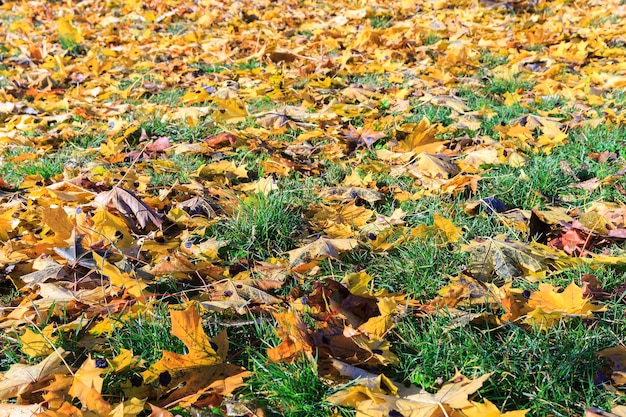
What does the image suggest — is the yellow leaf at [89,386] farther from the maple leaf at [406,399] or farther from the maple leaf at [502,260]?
the maple leaf at [502,260]

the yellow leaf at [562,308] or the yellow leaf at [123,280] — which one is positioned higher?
the yellow leaf at [123,280]

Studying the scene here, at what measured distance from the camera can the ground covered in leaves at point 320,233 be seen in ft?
4.57

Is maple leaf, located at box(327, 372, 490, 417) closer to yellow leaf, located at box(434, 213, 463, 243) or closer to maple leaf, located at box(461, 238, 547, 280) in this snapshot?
maple leaf, located at box(461, 238, 547, 280)

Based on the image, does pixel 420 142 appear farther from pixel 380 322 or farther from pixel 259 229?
pixel 380 322

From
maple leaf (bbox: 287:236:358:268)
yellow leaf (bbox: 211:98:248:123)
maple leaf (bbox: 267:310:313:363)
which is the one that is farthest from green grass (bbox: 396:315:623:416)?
yellow leaf (bbox: 211:98:248:123)

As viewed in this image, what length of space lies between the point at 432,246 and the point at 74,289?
1.20m

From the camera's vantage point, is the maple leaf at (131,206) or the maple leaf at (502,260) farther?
the maple leaf at (131,206)

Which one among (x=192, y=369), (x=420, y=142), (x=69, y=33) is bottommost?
(x=420, y=142)

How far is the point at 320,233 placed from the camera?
7.02 feet

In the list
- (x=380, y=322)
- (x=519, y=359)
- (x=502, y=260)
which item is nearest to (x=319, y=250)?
(x=380, y=322)

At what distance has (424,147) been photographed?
277 cm

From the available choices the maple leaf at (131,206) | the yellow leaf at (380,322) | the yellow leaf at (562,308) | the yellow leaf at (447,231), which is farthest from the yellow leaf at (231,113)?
the yellow leaf at (562,308)

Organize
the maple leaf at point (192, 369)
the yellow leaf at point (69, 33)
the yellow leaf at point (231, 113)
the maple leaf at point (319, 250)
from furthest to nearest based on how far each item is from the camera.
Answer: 1. the yellow leaf at point (69, 33)
2. the yellow leaf at point (231, 113)
3. the maple leaf at point (319, 250)
4. the maple leaf at point (192, 369)

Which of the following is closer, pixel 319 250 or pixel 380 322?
pixel 380 322
